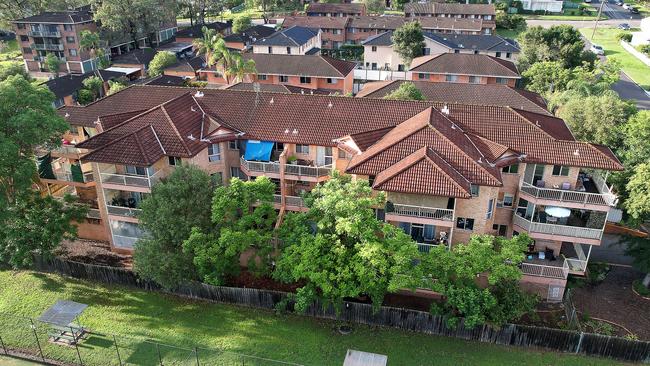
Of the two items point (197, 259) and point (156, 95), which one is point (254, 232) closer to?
point (197, 259)

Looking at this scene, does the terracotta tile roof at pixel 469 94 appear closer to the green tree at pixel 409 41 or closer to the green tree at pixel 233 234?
the green tree at pixel 409 41

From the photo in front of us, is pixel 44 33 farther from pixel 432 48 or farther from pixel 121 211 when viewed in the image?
pixel 121 211

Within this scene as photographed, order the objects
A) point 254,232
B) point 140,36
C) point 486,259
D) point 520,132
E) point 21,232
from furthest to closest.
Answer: point 140,36
point 520,132
point 21,232
point 254,232
point 486,259

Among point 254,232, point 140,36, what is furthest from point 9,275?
point 140,36

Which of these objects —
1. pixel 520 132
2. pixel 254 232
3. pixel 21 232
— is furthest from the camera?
pixel 520 132

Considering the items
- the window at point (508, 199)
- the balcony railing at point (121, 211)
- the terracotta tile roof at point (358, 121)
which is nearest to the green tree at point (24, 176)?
the balcony railing at point (121, 211)

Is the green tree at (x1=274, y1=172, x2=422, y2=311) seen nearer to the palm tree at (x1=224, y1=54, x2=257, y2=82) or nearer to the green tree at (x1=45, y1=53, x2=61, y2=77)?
the palm tree at (x1=224, y1=54, x2=257, y2=82)
